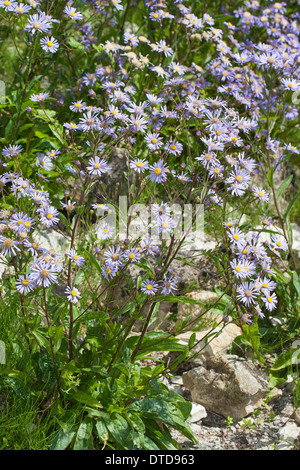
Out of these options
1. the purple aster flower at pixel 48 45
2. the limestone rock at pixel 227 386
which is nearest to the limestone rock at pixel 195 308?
the limestone rock at pixel 227 386

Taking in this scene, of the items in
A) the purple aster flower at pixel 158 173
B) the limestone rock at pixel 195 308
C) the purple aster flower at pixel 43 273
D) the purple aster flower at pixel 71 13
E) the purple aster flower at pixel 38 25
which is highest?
the purple aster flower at pixel 71 13

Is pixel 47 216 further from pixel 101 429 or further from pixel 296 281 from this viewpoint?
pixel 296 281

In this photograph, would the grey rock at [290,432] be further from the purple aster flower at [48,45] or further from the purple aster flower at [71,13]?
the purple aster flower at [71,13]

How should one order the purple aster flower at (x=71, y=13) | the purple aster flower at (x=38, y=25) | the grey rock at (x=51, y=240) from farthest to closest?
the grey rock at (x=51, y=240) < the purple aster flower at (x=71, y=13) < the purple aster flower at (x=38, y=25)

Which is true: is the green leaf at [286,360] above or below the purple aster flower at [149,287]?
below

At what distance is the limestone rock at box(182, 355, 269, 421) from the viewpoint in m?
3.38

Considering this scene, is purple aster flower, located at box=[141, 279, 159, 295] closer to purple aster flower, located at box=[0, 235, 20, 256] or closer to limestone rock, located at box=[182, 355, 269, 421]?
purple aster flower, located at box=[0, 235, 20, 256]

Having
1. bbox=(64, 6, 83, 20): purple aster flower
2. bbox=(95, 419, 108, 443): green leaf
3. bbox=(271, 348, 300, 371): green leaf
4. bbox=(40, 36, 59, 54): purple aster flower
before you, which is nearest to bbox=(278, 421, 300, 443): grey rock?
bbox=(271, 348, 300, 371): green leaf

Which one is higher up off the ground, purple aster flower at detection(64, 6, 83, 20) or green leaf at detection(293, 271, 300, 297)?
purple aster flower at detection(64, 6, 83, 20)

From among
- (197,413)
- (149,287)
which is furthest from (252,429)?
(149,287)

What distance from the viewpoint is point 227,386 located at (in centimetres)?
341

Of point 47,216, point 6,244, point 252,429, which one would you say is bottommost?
point 252,429

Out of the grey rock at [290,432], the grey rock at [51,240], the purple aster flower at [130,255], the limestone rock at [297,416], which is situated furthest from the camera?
the grey rock at [51,240]

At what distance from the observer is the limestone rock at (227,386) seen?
3379 mm
